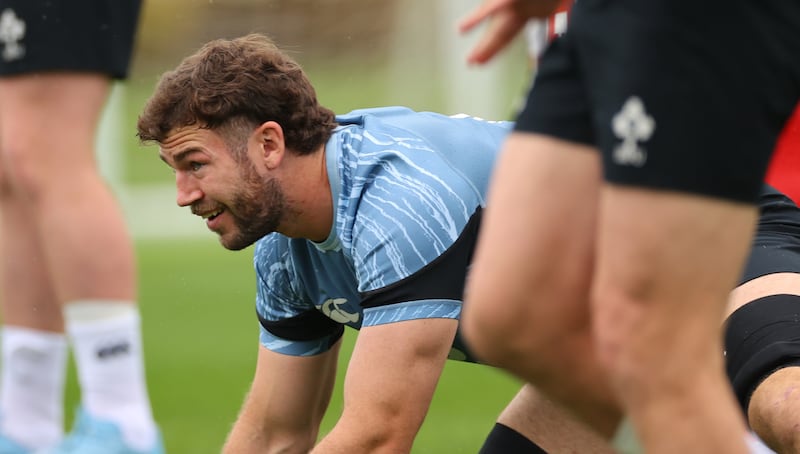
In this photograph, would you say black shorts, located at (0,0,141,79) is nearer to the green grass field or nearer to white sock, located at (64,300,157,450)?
white sock, located at (64,300,157,450)

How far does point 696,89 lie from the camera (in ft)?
6.72

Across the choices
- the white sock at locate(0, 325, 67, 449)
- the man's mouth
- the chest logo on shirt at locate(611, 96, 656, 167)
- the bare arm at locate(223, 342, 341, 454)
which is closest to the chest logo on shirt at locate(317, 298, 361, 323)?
the bare arm at locate(223, 342, 341, 454)

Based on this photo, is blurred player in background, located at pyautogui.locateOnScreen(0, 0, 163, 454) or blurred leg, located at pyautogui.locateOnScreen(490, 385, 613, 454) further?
blurred leg, located at pyautogui.locateOnScreen(490, 385, 613, 454)

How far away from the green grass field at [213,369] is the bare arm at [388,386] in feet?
6.26

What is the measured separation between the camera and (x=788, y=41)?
2.09m

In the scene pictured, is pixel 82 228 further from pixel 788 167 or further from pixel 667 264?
pixel 788 167

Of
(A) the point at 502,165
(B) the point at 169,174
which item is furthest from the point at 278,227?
(B) the point at 169,174

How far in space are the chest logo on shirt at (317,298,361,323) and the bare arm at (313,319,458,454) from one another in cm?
46

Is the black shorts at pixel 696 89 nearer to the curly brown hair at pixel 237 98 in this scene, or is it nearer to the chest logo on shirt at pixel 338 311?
the curly brown hair at pixel 237 98

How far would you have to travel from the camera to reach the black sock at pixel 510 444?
377 cm

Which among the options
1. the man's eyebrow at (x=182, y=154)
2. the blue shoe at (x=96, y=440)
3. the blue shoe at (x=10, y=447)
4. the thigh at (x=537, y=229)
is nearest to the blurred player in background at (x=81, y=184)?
the blue shoe at (x=96, y=440)

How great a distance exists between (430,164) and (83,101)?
89 centimetres

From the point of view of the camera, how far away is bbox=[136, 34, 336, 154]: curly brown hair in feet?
11.9

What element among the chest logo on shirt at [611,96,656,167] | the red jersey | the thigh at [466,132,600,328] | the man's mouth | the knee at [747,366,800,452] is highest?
the chest logo on shirt at [611,96,656,167]
